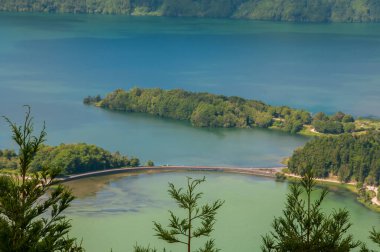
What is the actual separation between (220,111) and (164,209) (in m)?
26.8

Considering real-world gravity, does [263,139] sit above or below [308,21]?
below

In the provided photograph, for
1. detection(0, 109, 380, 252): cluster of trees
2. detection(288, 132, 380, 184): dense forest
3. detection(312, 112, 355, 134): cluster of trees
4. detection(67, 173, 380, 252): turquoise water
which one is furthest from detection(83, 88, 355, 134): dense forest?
detection(0, 109, 380, 252): cluster of trees

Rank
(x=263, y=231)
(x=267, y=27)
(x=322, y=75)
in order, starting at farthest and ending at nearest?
(x=267, y=27)
(x=322, y=75)
(x=263, y=231)

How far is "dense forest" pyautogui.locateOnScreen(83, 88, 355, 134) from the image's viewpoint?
70.4m

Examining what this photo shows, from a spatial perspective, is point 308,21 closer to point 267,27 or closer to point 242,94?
point 267,27

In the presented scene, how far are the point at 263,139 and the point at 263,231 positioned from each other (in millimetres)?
24452

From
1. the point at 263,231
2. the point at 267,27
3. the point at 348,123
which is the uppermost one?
the point at 267,27

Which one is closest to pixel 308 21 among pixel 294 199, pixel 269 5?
pixel 269 5

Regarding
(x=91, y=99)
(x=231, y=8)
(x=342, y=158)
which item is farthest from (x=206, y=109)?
(x=231, y=8)

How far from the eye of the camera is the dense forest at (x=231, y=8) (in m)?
165

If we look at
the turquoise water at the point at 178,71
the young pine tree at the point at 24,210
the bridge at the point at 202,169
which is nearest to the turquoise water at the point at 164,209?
the bridge at the point at 202,169

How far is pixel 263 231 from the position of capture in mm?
43125

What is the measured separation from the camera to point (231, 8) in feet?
555

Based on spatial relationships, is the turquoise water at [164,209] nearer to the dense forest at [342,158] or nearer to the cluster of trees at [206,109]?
the dense forest at [342,158]
